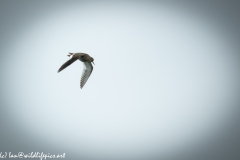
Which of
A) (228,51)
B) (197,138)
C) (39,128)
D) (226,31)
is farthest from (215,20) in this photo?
(39,128)

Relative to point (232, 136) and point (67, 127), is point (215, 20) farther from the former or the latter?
point (67, 127)

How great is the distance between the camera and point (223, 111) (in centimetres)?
1428

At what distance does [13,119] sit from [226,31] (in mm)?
9034

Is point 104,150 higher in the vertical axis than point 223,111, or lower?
lower

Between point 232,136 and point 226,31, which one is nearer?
point 226,31

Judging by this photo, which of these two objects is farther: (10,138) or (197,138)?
(197,138)

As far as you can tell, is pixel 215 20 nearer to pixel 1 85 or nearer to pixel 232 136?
pixel 232 136

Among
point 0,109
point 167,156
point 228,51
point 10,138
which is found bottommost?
point 167,156

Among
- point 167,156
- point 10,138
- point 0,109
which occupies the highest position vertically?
point 0,109

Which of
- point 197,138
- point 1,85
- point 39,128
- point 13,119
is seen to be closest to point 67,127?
point 39,128

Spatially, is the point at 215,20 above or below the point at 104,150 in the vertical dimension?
above

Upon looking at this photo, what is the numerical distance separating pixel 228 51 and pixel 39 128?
8.43m

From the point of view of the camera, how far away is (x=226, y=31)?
43.0ft

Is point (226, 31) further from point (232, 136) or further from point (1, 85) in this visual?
point (1, 85)
